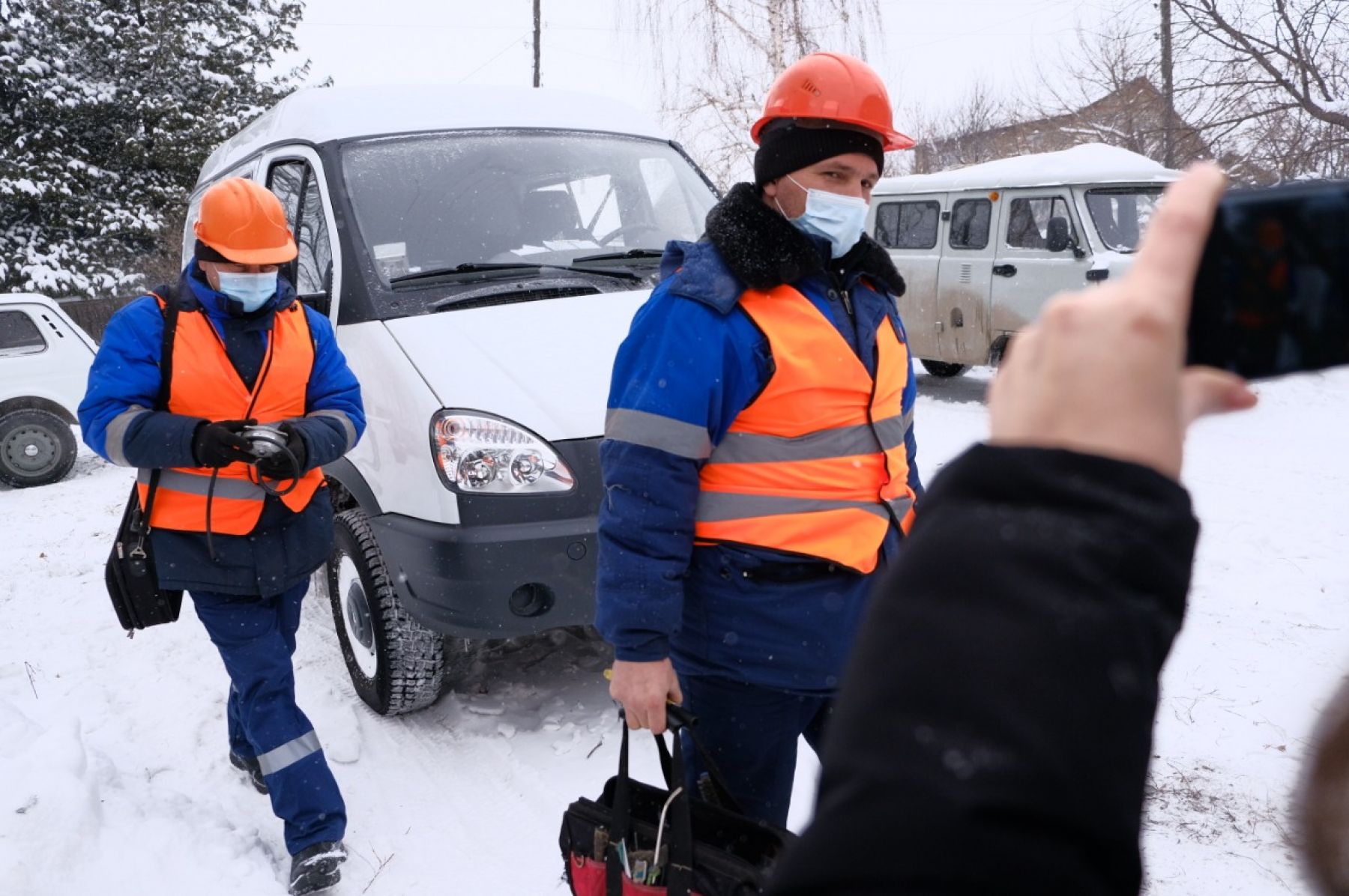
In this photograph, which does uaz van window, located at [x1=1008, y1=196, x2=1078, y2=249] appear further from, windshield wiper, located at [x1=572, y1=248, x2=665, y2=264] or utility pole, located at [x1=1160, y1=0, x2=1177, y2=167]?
windshield wiper, located at [x1=572, y1=248, x2=665, y2=264]

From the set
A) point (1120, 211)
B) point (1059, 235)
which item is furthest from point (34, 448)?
point (1120, 211)

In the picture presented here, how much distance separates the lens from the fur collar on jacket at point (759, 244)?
212 centimetres

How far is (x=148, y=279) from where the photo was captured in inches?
773

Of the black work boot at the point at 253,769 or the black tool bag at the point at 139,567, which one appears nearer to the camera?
the black tool bag at the point at 139,567

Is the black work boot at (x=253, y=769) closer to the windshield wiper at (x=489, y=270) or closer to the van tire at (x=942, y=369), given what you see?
the windshield wiper at (x=489, y=270)

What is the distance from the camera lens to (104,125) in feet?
62.1

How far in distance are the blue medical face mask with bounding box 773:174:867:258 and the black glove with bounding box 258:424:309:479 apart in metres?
1.70

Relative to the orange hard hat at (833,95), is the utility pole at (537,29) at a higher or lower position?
higher

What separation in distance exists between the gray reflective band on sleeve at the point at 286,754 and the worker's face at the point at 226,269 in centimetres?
144

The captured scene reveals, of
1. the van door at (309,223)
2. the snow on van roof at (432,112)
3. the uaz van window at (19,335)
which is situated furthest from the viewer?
the uaz van window at (19,335)

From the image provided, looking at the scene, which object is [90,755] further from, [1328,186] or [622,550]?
[1328,186]

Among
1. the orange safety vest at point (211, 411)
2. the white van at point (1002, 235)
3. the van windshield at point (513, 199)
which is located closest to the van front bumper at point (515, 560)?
the orange safety vest at point (211, 411)

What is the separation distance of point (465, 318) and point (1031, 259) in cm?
779

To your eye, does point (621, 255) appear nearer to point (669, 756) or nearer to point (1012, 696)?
point (669, 756)
